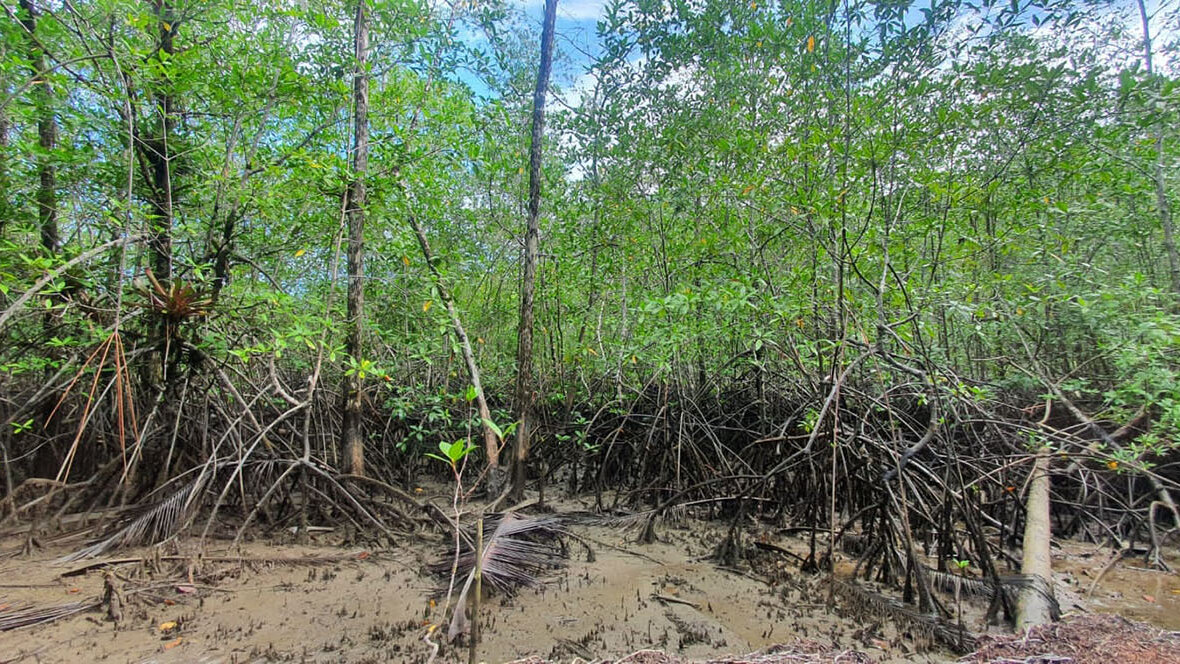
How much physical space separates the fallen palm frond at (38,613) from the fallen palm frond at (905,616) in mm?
3860

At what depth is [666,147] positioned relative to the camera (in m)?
5.74

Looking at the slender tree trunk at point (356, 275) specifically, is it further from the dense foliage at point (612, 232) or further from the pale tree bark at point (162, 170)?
the pale tree bark at point (162, 170)

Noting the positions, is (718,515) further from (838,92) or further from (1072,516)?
(838,92)

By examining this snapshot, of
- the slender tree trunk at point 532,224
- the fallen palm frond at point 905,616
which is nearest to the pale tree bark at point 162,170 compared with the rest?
the slender tree trunk at point 532,224

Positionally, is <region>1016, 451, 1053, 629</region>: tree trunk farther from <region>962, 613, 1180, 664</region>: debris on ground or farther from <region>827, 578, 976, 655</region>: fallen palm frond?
<region>827, 578, 976, 655</region>: fallen palm frond

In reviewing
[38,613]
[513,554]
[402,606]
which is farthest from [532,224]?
[38,613]

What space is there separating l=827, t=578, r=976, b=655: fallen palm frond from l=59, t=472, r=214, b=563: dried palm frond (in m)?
4.09

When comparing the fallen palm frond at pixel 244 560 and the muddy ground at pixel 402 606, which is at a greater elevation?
the fallen palm frond at pixel 244 560

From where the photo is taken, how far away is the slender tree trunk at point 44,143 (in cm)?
363

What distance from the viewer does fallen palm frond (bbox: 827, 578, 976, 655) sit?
8.18ft

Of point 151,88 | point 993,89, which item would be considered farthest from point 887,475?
point 151,88

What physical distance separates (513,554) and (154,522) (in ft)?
7.87

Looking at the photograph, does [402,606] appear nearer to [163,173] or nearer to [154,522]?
[154,522]

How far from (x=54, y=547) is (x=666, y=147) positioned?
591 centimetres
